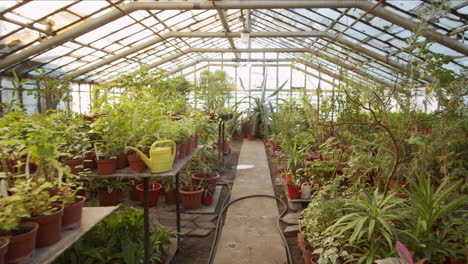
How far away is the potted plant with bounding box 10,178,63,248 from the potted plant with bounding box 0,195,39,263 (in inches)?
1.7

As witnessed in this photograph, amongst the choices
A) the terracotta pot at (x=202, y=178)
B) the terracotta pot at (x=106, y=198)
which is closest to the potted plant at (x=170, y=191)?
the terracotta pot at (x=202, y=178)

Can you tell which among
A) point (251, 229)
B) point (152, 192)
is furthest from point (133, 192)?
point (251, 229)

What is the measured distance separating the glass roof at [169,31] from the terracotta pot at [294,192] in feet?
5.25

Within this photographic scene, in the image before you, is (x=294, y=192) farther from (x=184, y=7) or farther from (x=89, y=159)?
(x=184, y=7)

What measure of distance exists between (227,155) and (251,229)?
12.3ft

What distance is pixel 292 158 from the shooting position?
4.07 metres

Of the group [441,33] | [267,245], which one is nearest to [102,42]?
[267,245]

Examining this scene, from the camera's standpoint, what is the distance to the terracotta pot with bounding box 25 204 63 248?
1.26m

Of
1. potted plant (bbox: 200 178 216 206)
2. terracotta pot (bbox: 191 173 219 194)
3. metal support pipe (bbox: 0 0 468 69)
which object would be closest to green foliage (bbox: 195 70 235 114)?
metal support pipe (bbox: 0 0 468 69)

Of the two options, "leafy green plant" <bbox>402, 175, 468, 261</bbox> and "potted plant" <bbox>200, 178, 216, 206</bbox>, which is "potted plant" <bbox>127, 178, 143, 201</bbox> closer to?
"potted plant" <bbox>200, 178, 216, 206</bbox>

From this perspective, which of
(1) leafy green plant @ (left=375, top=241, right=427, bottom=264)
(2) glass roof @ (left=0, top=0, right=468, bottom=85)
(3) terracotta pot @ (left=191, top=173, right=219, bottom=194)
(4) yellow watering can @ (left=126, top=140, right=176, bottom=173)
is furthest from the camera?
(2) glass roof @ (left=0, top=0, right=468, bottom=85)

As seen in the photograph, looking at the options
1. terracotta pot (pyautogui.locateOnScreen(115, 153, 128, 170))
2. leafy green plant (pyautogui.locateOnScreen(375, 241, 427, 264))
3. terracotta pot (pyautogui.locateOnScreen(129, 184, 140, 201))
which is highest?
terracotta pot (pyautogui.locateOnScreen(115, 153, 128, 170))

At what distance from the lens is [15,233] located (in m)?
1.22

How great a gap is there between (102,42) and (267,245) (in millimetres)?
6937
